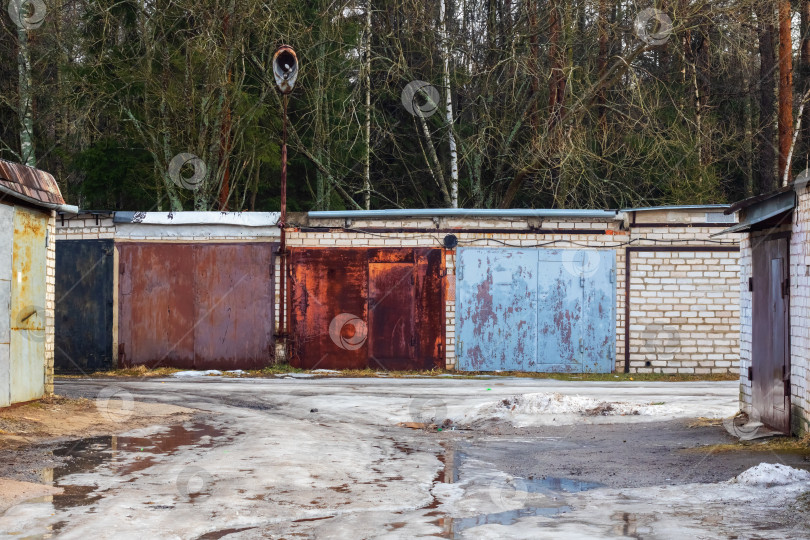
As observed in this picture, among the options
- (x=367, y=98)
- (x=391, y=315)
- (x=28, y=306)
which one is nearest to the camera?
(x=28, y=306)

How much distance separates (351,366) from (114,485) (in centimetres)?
1101

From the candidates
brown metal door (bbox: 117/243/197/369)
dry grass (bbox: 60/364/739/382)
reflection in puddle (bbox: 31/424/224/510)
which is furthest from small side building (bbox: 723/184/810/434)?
brown metal door (bbox: 117/243/197/369)

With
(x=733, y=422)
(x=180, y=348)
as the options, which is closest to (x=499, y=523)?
(x=733, y=422)

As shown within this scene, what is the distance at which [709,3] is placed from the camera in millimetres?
20875

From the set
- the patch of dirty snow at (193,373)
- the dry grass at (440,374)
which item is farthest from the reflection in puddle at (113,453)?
the dry grass at (440,374)

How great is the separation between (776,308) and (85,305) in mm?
13221

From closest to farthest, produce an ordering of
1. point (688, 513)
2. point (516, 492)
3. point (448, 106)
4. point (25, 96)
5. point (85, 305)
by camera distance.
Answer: point (688, 513)
point (516, 492)
point (85, 305)
point (448, 106)
point (25, 96)

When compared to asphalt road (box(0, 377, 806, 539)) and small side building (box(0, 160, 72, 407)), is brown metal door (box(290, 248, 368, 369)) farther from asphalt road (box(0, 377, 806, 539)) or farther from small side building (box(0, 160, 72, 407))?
small side building (box(0, 160, 72, 407))

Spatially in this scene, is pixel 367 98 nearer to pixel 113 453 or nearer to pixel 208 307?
pixel 208 307

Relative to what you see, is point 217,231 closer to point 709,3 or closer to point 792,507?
point 709,3

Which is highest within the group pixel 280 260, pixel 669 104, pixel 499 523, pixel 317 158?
pixel 669 104

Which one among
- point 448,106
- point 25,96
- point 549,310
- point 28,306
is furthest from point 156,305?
point 25,96

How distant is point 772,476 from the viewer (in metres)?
6.93

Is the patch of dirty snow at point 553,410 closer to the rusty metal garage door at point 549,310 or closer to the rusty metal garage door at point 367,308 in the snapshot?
the rusty metal garage door at point 549,310
